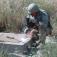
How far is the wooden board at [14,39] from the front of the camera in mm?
6952

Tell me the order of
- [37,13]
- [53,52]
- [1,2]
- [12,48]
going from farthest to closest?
[1,2] → [37,13] → [12,48] → [53,52]

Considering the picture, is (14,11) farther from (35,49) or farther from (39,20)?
(35,49)

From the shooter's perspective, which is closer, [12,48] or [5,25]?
[12,48]

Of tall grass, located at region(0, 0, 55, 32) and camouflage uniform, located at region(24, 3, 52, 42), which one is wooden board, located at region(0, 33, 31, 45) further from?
tall grass, located at region(0, 0, 55, 32)

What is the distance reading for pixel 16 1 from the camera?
9.82 meters

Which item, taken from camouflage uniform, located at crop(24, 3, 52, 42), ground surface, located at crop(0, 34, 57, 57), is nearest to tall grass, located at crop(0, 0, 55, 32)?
camouflage uniform, located at crop(24, 3, 52, 42)

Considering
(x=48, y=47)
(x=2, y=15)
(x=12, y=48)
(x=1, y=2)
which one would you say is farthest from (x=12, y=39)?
(x=1, y=2)

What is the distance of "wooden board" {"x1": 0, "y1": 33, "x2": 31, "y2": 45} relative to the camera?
22.8ft

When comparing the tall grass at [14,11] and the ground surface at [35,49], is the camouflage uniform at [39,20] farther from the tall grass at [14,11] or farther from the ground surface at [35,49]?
the tall grass at [14,11]

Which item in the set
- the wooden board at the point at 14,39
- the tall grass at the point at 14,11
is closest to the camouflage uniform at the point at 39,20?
the wooden board at the point at 14,39

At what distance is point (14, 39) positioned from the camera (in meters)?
7.20

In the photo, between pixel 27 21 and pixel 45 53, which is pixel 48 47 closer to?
pixel 45 53

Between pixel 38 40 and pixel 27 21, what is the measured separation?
605 millimetres

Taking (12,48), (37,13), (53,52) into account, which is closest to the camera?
(53,52)
